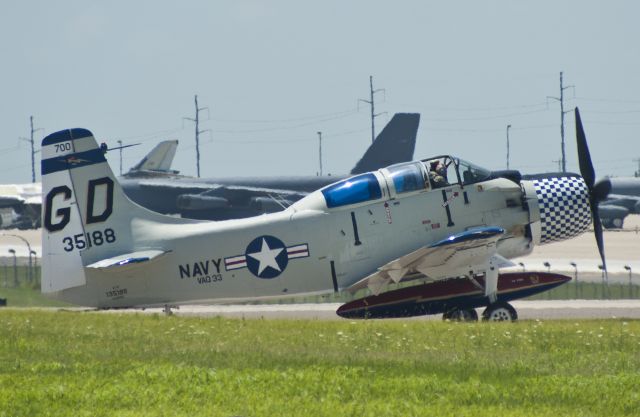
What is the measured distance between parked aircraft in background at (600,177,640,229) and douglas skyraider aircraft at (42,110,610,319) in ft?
162

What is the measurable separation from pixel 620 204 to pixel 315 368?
75.6 metres

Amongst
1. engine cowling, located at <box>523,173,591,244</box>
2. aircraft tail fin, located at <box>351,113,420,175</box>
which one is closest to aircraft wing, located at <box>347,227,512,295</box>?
engine cowling, located at <box>523,173,591,244</box>

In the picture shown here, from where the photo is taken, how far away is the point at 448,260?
21.0 meters

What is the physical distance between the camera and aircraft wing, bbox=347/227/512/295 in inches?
792

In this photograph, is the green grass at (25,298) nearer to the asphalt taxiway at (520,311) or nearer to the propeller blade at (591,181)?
the asphalt taxiway at (520,311)

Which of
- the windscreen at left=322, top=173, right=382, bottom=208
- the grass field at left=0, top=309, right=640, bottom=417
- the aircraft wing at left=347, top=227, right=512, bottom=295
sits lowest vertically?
the grass field at left=0, top=309, right=640, bottom=417

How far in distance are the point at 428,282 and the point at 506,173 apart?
267 centimetres

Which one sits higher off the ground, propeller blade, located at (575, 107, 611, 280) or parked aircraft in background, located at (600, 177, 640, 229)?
propeller blade, located at (575, 107, 611, 280)

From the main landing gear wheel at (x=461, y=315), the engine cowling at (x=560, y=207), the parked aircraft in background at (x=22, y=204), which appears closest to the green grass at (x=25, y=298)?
the main landing gear wheel at (x=461, y=315)

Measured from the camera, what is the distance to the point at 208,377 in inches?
507

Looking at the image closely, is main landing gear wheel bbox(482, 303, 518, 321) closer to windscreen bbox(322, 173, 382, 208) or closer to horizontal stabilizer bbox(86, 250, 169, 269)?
windscreen bbox(322, 173, 382, 208)

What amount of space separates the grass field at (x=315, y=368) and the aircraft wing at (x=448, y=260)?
1.80 meters

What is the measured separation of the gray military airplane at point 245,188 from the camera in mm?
68312

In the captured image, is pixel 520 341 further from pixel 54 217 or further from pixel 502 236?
pixel 54 217
